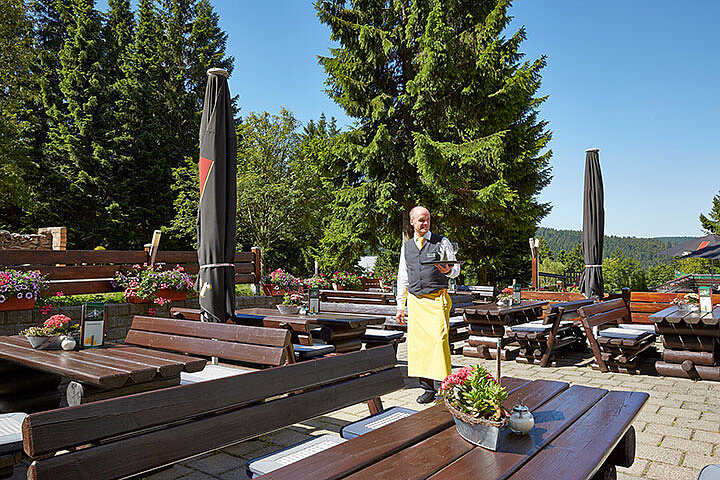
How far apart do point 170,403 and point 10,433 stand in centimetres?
117

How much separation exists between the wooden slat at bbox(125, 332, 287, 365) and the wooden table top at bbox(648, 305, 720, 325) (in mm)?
5760

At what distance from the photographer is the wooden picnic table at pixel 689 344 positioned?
6.82 metres

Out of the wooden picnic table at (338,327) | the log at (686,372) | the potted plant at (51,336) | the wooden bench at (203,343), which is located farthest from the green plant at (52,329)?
the log at (686,372)

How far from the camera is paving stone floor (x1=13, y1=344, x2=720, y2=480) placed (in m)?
3.70

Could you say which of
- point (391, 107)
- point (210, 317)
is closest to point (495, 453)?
point (210, 317)

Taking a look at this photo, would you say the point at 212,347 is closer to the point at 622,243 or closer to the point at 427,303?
the point at 427,303

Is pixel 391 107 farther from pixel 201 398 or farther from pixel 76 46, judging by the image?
pixel 76 46

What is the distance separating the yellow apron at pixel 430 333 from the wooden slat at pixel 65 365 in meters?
2.99

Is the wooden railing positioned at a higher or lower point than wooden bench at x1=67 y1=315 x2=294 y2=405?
higher

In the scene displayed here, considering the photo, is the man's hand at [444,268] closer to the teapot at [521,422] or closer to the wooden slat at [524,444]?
the wooden slat at [524,444]

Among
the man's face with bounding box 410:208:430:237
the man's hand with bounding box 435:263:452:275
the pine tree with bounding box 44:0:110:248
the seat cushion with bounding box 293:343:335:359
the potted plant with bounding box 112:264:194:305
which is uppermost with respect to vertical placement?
the pine tree with bounding box 44:0:110:248

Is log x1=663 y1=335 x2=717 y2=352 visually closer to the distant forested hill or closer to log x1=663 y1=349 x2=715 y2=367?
log x1=663 y1=349 x2=715 y2=367

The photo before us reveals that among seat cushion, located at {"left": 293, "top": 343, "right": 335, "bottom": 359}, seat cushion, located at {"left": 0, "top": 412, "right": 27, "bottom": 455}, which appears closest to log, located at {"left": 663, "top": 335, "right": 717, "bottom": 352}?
seat cushion, located at {"left": 293, "top": 343, "right": 335, "bottom": 359}

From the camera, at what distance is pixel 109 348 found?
13.2ft
